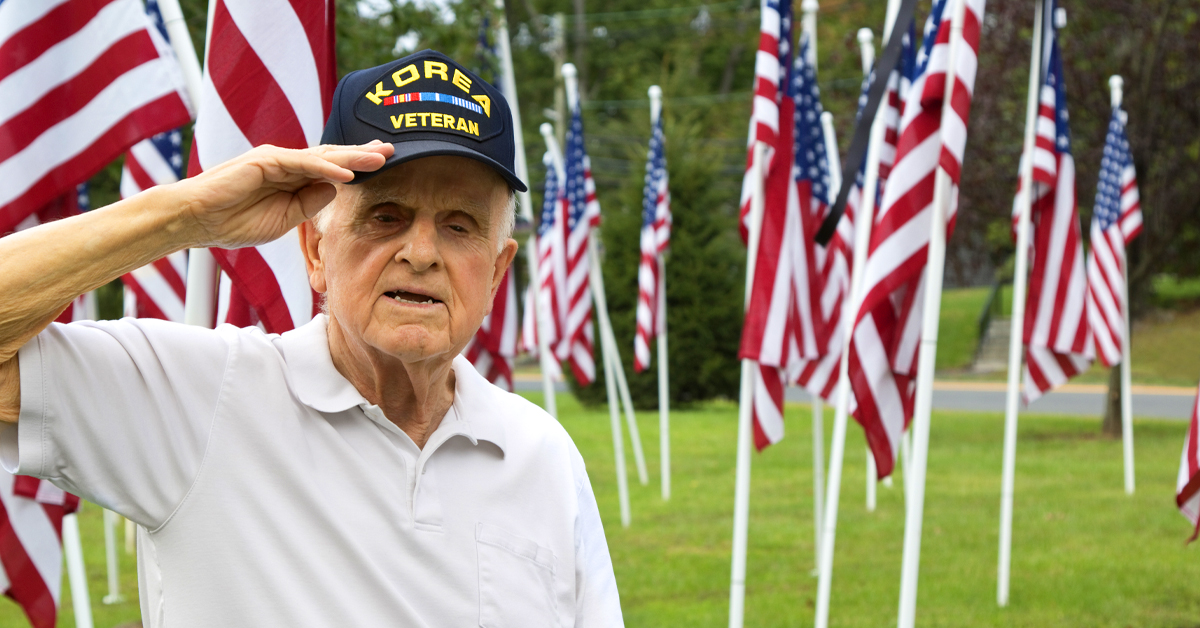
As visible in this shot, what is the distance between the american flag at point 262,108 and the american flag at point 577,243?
8650 mm

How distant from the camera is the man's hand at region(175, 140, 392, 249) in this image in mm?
1655

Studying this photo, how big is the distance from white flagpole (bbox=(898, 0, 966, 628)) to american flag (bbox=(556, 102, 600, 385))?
7.13 m

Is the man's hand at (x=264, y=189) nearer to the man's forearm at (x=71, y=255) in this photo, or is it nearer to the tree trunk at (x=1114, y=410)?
the man's forearm at (x=71, y=255)

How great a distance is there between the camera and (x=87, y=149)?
11.7ft

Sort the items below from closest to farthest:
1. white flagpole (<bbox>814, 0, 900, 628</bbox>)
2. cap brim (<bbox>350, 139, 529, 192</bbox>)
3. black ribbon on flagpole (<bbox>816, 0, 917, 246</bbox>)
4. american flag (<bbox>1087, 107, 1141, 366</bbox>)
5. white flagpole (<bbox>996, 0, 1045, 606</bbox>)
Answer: cap brim (<bbox>350, 139, 529, 192</bbox>), black ribbon on flagpole (<bbox>816, 0, 917, 246</bbox>), white flagpole (<bbox>814, 0, 900, 628</bbox>), white flagpole (<bbox>996, 0, 1045, 606</bbox>), american flag (<bbox>1087, 107, 1141, 366</bbox>)

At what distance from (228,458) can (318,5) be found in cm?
190

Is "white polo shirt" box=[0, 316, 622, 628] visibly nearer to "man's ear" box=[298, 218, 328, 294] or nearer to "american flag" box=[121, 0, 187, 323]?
"man's ear" box=[298, 218, 328, 294]

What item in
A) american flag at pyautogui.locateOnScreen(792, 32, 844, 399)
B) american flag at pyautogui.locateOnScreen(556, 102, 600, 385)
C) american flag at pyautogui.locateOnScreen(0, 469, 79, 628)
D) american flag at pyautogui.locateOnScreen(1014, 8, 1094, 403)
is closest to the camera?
american flag at pyautogui.locateOnScreen(0, 469, 79, 628)

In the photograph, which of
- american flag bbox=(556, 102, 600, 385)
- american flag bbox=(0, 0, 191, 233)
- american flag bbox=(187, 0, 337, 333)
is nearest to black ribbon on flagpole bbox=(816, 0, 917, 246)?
american flag bbox=(187, 0, 337, 333)

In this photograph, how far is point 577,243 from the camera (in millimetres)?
12055

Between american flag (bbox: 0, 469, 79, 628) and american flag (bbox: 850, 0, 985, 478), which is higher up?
american flag (bbox: 850, 0, 985, 478)

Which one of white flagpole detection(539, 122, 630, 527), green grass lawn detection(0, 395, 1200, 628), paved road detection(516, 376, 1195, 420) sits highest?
white flagpole detection(539, 122, 630, 527)

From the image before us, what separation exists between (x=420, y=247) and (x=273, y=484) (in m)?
0.45

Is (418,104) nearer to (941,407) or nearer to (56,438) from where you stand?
(56,438)
